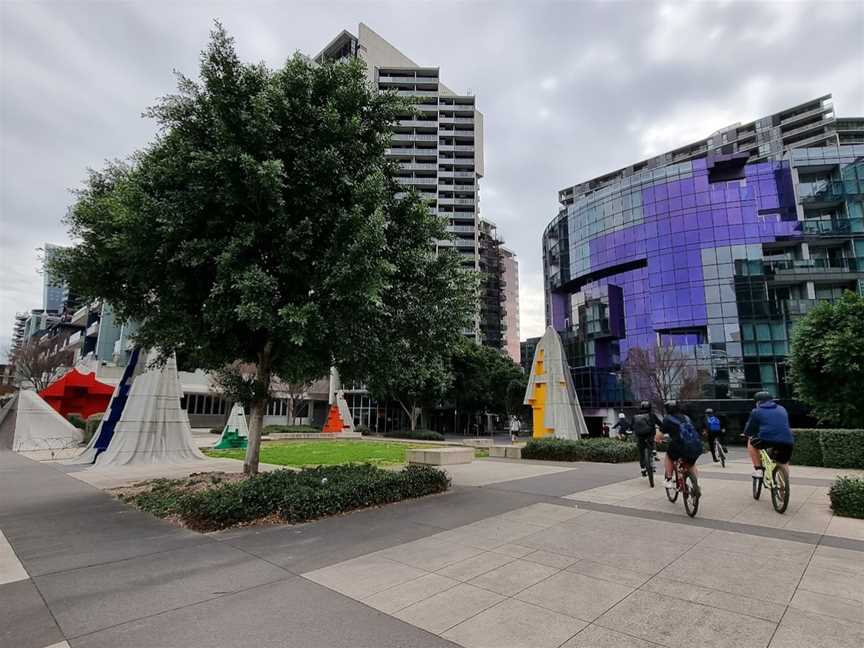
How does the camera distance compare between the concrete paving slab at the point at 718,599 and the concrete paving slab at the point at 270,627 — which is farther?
the concrete paving slab at the point at 718,599

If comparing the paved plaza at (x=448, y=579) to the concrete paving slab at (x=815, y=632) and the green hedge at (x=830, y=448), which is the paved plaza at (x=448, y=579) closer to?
the concrete paving slab at (x=815, y=632)

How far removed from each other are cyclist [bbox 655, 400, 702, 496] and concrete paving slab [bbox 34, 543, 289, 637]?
21.1 ft

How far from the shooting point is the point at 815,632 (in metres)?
3.60

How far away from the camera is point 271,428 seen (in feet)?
120

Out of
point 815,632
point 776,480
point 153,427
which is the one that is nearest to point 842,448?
point 776,480

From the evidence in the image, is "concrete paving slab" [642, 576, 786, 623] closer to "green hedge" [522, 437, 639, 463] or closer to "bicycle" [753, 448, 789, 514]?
"bicycle" [753, 448, 789, 514]

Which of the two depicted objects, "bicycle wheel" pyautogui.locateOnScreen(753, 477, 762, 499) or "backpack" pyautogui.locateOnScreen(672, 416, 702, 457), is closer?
"backpack" pyautogui.locateOnScreen(672, 416, 702, 457)

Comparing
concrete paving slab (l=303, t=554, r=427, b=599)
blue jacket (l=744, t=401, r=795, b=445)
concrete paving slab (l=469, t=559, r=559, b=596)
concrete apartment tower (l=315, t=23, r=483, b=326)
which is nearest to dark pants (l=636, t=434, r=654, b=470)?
blue jacket (l=744, t=401, r=795, b=445)

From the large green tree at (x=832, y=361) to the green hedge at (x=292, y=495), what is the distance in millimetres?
16773

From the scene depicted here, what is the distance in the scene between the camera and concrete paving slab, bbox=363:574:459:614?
Answer: 4230 millimetres

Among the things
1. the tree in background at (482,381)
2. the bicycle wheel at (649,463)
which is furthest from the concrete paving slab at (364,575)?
the tree in background at (482,381)

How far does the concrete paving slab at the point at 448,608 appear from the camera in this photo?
387 cm

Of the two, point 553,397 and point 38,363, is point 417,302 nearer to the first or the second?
point 553,397

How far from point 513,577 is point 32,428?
102 feet
